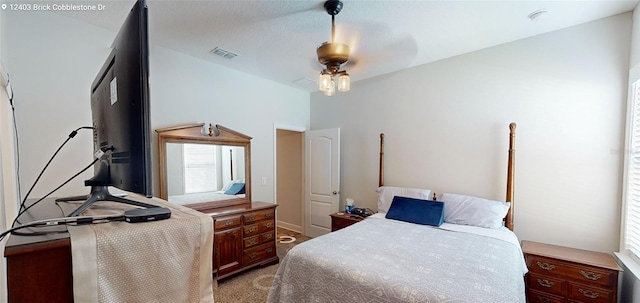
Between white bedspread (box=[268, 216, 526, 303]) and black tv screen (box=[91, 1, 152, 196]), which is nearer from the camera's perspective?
black tv screen (box=[91, 1, 152, 196])

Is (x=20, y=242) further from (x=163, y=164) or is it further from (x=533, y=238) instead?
(x=533, y=238)

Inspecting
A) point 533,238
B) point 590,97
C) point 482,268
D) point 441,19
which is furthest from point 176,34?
point 533,238

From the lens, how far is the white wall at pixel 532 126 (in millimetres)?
2389

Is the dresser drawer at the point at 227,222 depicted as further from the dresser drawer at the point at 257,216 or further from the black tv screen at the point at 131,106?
the black tv screen at the point at 131,106

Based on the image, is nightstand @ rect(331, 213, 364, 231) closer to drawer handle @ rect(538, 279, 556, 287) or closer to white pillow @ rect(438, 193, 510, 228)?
white pillow @ rect(438, 193, 510, 228)

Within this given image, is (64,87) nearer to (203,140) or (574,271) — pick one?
(203,140)

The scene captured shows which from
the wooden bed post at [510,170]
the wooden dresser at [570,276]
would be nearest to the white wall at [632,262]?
the wooden dresser at [570,276]

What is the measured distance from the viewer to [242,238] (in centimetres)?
308

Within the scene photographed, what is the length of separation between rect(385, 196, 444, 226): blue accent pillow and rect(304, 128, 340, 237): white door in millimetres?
1194

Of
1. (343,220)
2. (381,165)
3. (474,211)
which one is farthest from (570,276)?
(343,220)

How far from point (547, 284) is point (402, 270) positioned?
1594 millimetres

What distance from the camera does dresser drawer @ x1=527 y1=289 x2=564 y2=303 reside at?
2.25 meters

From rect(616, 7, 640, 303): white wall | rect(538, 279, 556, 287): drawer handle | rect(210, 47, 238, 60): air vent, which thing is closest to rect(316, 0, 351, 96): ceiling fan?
rect(210, 47, 238, 60): air vent

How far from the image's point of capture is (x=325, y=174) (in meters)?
4.31
